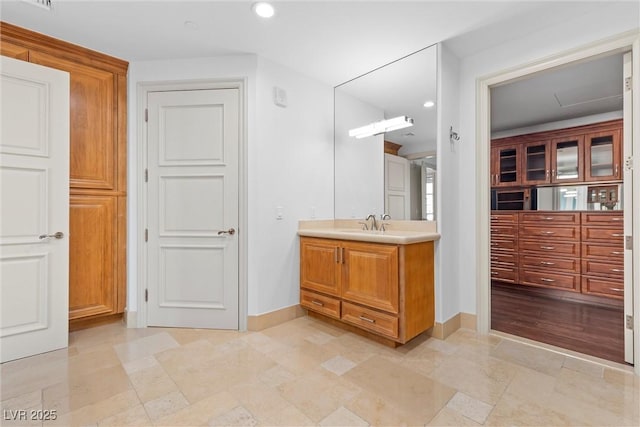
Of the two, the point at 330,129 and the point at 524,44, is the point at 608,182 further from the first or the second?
the point at 330,129

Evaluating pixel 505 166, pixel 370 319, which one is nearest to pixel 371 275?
pixel 370 319

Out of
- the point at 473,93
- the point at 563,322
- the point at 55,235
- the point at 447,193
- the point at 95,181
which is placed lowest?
the point at 563,322

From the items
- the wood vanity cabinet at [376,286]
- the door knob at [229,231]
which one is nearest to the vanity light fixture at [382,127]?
the wood vanity cabinet at [376,286]

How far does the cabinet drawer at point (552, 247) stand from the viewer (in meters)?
3.92

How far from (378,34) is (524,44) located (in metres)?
1.24

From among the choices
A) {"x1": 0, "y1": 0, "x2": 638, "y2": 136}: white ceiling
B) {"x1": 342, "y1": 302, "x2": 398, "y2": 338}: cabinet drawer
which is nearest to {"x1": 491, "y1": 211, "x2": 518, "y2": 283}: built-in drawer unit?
{"x1": 0, "y1": 0, "x2": 638, "y2": 136}: white ceiling

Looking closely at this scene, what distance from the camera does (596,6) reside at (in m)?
2.12

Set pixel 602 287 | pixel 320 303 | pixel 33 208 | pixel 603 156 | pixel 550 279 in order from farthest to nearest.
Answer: pixel 550 279 → pixel 603 156 → pixel 602 287 → pixel 320 303 → pixel 33 208

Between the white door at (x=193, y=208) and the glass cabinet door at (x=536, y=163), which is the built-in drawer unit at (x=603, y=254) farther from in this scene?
the white door at (x=193, y=208)

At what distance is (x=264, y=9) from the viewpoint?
2.15m

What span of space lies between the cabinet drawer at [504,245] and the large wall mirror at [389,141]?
256 centimetres

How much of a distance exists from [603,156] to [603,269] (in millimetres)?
1460

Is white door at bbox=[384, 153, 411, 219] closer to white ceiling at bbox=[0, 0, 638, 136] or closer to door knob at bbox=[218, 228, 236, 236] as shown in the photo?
white ceiling at bbox=[0, 0, 638, 136]

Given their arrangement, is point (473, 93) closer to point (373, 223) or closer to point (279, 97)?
point (373, 223)
